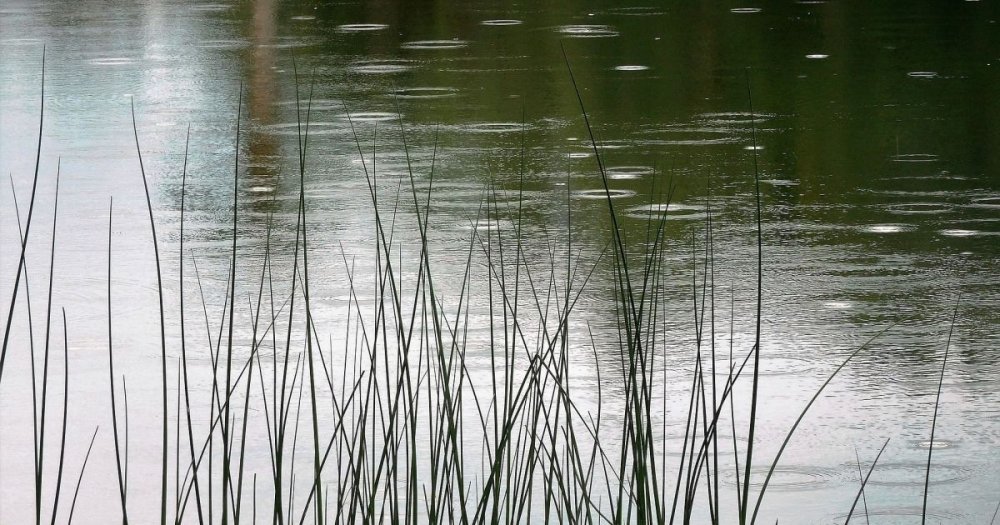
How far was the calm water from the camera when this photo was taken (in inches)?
99.5

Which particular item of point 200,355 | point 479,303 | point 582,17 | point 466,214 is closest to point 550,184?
point 466,214

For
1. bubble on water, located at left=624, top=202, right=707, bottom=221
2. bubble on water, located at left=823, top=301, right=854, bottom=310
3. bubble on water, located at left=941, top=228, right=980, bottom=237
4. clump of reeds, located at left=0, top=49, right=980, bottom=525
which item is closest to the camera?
clump of reeds, located at left=0, top=49, right=980, bottom=525

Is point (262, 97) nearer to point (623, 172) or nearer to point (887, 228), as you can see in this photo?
point (623, 172)

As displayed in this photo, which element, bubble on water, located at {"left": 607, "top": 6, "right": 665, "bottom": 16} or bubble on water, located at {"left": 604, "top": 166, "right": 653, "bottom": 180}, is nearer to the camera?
bubble on water, located at {"left": 604, "top": 166, "right": 653, "bottom": 180}

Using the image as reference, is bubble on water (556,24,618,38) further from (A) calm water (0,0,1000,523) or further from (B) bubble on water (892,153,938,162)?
(B) bubble on water (892,153,938,162)

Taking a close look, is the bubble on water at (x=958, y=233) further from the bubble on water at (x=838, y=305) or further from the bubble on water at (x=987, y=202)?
the bubble on water at (x=838, y=305)

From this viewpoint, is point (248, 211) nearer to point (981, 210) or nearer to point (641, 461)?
point (981, 210)

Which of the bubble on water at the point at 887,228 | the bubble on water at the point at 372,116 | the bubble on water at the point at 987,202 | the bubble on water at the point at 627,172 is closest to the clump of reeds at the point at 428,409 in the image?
Answer: the bubble on water at the point at 887,228

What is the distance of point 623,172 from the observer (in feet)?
14.7

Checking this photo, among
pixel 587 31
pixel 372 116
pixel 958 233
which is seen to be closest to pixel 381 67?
pixel 372 116

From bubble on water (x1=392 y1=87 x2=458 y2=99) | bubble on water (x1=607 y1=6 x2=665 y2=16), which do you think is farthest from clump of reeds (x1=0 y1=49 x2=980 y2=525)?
bubble on water (x1=607 y1=6 x2=665 y2=16)

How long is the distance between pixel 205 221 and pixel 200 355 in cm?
120

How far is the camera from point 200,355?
9.48 ft

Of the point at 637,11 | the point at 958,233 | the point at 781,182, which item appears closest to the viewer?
the point at 958,233
